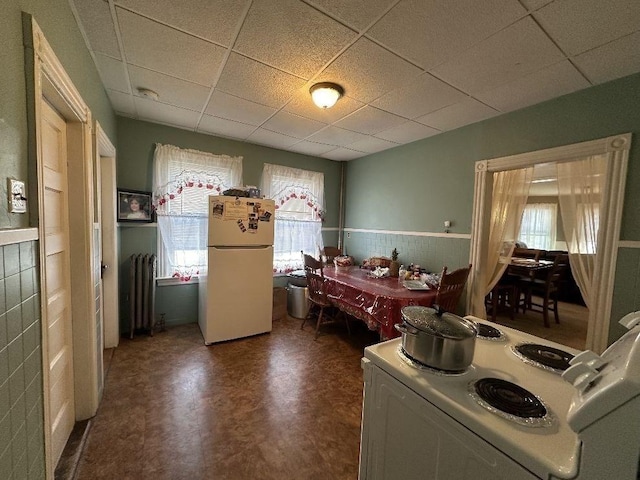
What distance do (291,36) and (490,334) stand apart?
1936mm

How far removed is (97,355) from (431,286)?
279cm

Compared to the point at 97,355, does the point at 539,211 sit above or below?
above

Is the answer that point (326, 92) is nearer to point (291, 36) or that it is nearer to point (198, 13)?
point (291, 36)

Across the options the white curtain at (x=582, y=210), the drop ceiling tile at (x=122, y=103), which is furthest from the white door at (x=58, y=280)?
the white curtain at (x=582, y=210)

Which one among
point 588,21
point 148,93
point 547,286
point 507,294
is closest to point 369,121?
point 588,21

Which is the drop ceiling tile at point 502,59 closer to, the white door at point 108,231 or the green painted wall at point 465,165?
the green painted wall at point 465,165

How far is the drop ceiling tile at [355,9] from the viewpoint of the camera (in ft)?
4.22

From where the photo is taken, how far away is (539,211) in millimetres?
6973

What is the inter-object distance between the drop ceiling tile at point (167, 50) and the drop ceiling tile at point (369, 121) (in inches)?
52.1

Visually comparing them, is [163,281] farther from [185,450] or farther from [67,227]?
[185,450]

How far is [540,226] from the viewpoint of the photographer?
6938 mm

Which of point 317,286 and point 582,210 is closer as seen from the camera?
point 582,210

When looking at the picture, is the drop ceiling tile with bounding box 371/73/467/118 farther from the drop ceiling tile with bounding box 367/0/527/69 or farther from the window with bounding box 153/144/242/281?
the window with bounding box 153/144/242/281

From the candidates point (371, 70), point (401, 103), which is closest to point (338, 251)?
point (401, 103)
